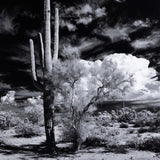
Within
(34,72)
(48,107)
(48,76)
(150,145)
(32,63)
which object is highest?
(32,63)

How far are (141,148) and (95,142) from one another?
316 cm

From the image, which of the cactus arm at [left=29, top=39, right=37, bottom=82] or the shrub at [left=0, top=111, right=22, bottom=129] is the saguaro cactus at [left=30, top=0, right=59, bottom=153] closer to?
the cactus arm at [left=29, top=39, right=37, bottom=82]

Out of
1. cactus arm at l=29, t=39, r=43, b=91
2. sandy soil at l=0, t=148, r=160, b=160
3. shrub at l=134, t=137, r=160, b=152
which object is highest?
cactus arm at l=29, t=39, r=43, b=91

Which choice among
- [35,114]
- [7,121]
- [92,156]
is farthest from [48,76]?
[7,121]

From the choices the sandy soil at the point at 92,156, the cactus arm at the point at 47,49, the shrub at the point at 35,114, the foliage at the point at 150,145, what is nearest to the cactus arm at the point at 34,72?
the cactus arm at the point at 47,49

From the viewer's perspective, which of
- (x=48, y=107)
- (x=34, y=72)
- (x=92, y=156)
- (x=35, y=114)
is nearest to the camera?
(x=92, y=156)

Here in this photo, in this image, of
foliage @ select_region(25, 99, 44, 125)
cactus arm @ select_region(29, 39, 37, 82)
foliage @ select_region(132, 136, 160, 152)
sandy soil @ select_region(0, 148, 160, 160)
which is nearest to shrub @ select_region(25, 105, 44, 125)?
foliage @ select_region(25, 99, 44, 125)

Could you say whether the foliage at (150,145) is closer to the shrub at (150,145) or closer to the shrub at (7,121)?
the shrub at (150,145)

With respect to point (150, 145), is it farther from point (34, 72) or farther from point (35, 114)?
point (35, 114)

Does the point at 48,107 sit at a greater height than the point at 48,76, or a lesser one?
lesser

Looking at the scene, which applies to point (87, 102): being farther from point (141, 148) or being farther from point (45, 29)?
point (45, 29)

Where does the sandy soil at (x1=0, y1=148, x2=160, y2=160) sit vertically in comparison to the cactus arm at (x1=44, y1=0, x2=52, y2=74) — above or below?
below

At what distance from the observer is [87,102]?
1251 centimetres

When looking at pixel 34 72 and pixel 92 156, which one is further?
pixel 34 72
